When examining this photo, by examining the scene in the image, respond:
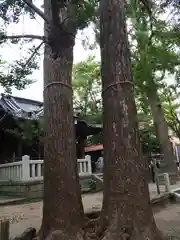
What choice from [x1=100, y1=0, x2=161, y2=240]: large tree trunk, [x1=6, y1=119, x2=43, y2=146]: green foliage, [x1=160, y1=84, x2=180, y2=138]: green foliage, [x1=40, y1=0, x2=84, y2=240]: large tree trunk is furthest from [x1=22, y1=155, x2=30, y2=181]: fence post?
[x1=160, y1=84, x2=180, y2=138]: green foliage

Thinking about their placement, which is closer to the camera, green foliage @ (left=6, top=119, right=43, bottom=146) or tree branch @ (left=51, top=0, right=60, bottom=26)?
tree branch @ (left=51, top=0, right=60, bottom=26)

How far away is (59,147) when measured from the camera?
4.44 metres

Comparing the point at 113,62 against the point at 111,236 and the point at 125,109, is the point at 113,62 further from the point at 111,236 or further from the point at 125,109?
the point at 111,236

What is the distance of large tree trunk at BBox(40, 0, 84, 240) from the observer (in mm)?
4180

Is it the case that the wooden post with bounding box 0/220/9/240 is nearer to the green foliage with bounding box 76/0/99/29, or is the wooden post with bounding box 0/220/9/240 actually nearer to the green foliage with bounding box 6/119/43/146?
the green foliage with bounding box 76/0/99/29

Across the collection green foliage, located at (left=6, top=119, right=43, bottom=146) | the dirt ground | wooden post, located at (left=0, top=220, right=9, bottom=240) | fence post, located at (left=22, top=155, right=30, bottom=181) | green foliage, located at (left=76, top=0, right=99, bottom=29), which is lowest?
the dirt ground

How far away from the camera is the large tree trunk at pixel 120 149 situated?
157 inches

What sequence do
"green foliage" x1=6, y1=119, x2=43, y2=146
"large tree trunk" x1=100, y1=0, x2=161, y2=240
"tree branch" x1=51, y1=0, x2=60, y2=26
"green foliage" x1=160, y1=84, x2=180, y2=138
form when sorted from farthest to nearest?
"green foliage" x1=160, y1=84, x2=180, y2=138
"green foliage" x1=6, y1=119, x2=43, y2=146
"tree branch" x1=51, y1=0, x2=60, y2=26
"large tree trunk" x1=100, y1=0, x2=161, y2=240

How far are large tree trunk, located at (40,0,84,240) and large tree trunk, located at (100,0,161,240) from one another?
489mm

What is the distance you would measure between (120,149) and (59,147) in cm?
95

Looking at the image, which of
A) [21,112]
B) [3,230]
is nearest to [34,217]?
[3,230]

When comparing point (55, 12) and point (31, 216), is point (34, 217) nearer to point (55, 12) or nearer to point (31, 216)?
point (31, 216)

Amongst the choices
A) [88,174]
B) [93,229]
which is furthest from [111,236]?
[88,174]

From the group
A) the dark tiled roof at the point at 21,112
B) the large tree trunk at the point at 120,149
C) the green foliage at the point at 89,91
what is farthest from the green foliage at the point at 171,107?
the large tree trunk at the point at 120,149
